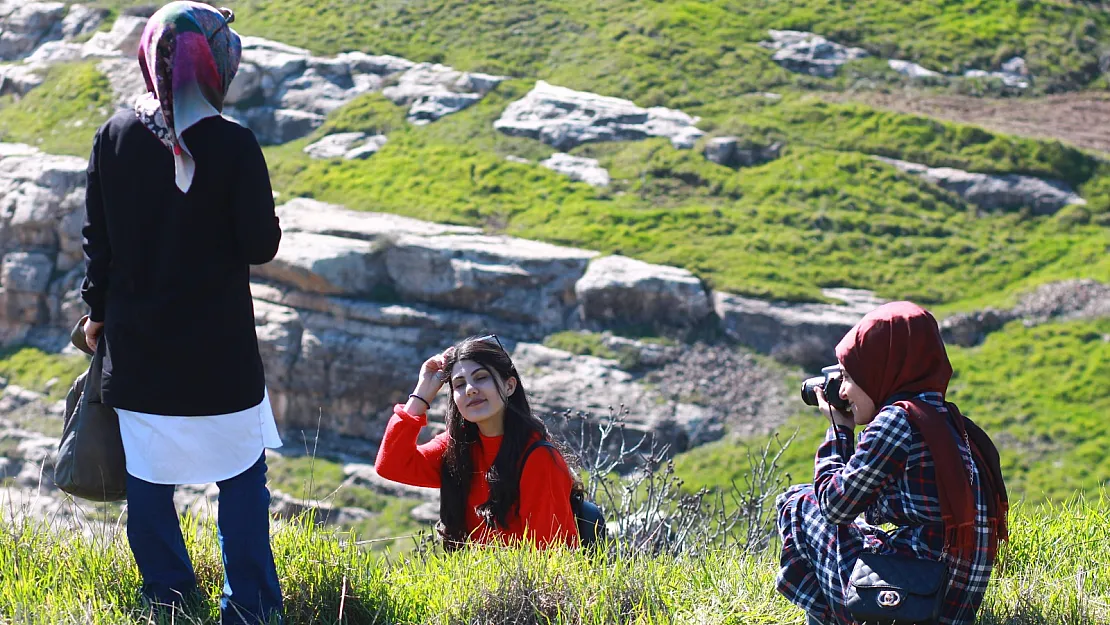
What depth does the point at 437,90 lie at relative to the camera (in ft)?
72.8

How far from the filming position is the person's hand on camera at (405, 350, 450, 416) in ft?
10.9

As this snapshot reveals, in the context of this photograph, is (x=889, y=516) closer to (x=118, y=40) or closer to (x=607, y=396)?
(x=607, y=396)

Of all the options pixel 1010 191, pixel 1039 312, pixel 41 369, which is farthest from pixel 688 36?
pixel 41 369

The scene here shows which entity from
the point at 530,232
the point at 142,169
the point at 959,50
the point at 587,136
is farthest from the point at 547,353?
the point at 142,169

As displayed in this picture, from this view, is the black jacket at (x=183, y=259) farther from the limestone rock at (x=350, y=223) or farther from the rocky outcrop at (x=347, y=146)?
the rocky outcrop at (x=347, y=146)

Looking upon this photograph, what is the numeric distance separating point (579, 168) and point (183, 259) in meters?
17.3

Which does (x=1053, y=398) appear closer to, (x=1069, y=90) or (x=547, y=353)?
(x=547, y=353)

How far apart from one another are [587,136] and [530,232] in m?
3.34

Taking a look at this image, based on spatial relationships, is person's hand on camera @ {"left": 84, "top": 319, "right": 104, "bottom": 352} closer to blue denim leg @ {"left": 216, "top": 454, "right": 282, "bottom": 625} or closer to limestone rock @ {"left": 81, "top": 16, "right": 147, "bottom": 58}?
blue denim leg @ {"left": 216, "top": 454, "right": 282, "bottom": 625}

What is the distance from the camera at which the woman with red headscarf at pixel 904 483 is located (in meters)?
2.32

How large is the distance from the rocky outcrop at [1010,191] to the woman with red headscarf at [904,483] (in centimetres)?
1661

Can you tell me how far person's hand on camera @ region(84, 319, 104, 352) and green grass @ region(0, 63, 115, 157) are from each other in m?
21.1

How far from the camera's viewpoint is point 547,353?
16.0 meters

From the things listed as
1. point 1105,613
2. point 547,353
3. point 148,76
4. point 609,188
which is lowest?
point 547,353
